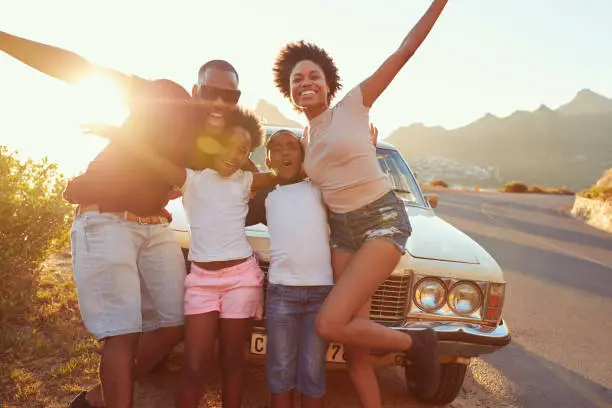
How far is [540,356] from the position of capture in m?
4.84

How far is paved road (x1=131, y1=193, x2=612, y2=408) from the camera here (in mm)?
3635

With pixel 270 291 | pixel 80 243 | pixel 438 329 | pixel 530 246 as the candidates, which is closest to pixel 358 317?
pixel 270 291

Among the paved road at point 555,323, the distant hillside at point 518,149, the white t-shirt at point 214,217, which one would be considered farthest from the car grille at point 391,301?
the distant hillside at point 518,149

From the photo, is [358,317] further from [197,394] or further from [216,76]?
[216,76]

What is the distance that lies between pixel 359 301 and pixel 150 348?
1.16m

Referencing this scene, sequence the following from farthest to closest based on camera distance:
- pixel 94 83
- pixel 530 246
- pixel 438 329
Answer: pixel 530 246 → pixel 438 329 → pixel 94 83

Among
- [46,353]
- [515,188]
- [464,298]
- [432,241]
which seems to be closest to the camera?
[464,298]

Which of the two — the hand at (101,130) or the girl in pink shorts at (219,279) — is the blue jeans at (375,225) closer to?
the girl in pink shorts at (219,279)

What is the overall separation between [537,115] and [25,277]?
660 feet

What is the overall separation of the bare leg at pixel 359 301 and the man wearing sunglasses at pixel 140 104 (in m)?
0.81

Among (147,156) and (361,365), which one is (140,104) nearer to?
(147,156)

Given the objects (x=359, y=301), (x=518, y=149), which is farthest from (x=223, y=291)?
(x=518, y=149)

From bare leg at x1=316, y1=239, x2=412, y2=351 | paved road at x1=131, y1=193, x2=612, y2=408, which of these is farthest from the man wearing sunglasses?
bare leg at x1=316, y1=239, x2=412, y2=351

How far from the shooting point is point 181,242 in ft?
10.3
